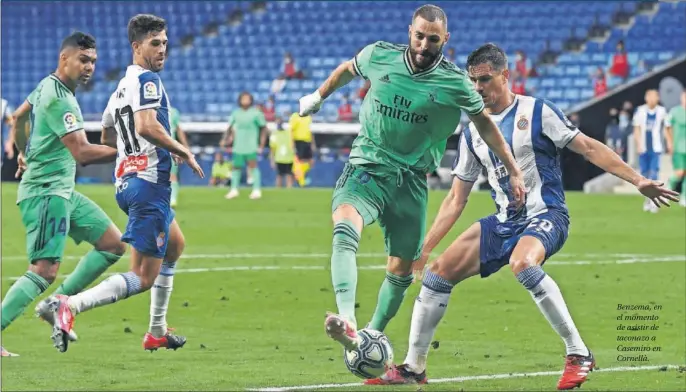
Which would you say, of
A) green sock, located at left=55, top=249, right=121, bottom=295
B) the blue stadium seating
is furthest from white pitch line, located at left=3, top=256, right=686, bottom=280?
the blue stadium seating

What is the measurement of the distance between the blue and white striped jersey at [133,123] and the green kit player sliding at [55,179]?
0.27m

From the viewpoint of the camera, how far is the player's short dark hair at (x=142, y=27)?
9.89m

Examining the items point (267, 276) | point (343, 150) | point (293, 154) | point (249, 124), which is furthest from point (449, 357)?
point (343, 150)

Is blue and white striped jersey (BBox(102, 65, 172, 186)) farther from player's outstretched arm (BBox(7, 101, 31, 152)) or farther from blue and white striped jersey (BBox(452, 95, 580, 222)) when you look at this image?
blue and white striped jersey (BBox(452, 95, 580, 222))

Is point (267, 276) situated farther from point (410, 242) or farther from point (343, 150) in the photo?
point (343, 150)

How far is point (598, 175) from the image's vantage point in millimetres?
35938

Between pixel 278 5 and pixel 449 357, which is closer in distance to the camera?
pixel 449 357

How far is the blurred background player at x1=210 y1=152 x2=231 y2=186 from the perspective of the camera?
1513 inches

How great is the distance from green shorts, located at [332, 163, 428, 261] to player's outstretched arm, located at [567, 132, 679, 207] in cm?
118

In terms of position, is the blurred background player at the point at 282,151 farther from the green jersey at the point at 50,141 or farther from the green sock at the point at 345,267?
the green sock at the point at 345,267

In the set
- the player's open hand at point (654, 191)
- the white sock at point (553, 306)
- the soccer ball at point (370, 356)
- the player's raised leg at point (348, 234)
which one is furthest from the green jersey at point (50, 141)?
the player's open hand at point (654, 191)

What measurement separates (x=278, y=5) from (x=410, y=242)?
3657 cm

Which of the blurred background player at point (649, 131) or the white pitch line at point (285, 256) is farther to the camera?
the blurred background player at point (649, 131)

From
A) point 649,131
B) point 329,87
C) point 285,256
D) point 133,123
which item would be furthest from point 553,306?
point 649,131
